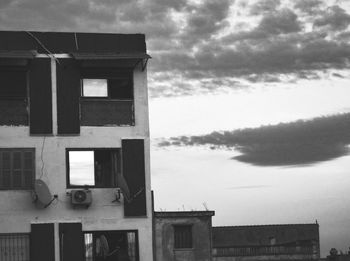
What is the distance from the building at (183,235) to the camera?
4930 centimetres

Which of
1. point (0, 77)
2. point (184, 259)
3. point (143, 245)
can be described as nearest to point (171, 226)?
point (184, 259)

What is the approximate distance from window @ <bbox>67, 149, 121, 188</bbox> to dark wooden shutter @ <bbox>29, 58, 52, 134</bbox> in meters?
1.51

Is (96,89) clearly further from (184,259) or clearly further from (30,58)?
(184,259)

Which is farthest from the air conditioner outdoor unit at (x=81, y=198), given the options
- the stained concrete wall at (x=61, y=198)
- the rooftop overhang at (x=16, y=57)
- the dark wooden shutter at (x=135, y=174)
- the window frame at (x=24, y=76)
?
the rooftop overhang at (x=16, y=57)

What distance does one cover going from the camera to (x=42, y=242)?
31000 mm

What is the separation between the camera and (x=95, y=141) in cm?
3200

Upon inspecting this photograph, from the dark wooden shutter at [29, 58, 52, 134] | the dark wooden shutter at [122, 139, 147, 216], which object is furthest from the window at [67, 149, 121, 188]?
the dark wooden shutter at [29, 58, 52, 134]

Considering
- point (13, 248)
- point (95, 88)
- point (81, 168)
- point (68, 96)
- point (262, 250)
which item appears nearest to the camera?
point (13, 248)

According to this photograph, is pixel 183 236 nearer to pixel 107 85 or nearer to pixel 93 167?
pixel 93 167

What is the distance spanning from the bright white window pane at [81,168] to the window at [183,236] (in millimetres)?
18542

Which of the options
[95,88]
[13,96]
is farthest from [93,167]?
[13,96]

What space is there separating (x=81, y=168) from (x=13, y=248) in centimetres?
416

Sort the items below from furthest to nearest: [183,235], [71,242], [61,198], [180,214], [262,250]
Result: [262,250], [183,235], [180,214], [61,198], [71,242]

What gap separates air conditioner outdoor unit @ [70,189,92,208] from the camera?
102 feet
